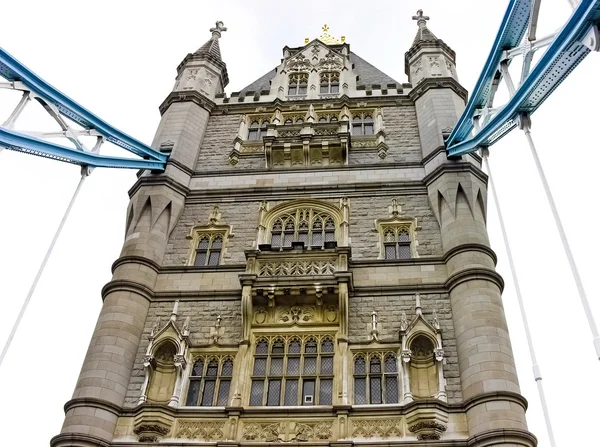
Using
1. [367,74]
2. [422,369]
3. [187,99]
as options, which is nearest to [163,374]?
[422,369]

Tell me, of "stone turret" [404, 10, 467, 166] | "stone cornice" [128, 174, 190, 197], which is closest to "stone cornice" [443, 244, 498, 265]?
"stone turret" [404, 10, 467, 166]

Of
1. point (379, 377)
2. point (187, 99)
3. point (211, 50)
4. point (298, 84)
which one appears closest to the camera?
point (379, 377)

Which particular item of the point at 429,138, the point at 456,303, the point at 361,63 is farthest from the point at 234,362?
the point at 361,63

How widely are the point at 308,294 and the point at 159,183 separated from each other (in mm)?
6427

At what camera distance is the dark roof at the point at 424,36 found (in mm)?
23855

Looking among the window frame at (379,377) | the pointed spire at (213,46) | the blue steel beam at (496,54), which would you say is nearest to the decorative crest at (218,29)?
the pointed spire at (213,46)

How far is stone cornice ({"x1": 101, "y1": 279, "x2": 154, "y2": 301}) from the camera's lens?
1595 cm

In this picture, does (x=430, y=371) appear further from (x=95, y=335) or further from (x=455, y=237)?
(x=95, y=335)

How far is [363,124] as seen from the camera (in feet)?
71.7

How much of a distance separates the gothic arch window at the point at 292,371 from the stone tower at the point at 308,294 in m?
0.04

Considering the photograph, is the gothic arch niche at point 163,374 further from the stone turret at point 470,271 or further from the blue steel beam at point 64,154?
the stone turret at point 470,271

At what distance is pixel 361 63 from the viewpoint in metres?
27.2

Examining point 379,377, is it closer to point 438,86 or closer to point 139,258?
point 139,258

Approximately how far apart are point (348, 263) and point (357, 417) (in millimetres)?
4200
